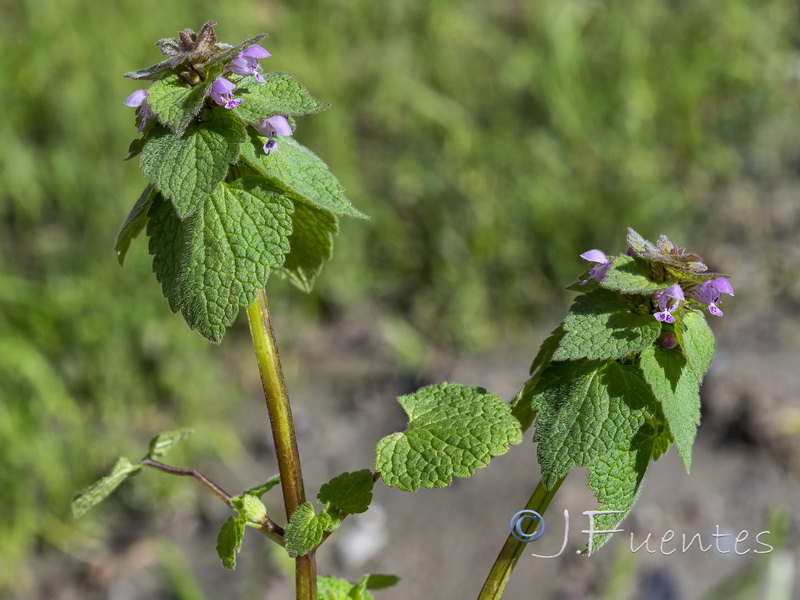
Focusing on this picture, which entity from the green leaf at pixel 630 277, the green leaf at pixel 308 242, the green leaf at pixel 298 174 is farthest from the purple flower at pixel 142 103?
the green leaf at pixel 630 277

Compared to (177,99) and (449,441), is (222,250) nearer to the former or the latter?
(177,99)

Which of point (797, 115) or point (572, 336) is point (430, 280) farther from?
point (572, 336)

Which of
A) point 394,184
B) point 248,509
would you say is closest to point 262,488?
point 248,509

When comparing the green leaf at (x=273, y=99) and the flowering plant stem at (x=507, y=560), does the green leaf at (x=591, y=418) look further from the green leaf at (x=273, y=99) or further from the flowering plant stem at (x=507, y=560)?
the green leaf at (x=273, y=99)

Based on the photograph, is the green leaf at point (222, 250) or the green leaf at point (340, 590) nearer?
the green leaf at point (222, 250)

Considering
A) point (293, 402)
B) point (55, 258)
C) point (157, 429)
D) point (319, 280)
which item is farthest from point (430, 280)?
point (55, 258)
